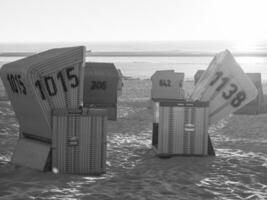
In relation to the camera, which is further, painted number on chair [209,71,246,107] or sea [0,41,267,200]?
painted number on chair [209,71,246,107]

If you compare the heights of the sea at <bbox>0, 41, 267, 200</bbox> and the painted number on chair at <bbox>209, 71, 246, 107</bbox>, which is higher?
the painted number on chair at <bbox>209, 71, 246, 107</bbox>

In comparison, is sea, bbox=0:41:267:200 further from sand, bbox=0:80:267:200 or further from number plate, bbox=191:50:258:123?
number plate, bbox=191:50:258:123

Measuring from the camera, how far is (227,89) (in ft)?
44.4

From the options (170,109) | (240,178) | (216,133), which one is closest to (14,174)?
(170,109)

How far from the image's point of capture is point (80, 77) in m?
10.7

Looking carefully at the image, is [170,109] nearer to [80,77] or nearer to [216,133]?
[80,77]

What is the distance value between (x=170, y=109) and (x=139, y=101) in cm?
1612

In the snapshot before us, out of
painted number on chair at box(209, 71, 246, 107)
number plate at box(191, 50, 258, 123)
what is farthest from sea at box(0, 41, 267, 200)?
painted number on chair at box(209, 71, 246, 107)

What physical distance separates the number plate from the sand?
1.34 metres

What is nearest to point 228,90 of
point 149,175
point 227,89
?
point 227,89

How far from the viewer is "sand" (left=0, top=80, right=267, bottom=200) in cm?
910

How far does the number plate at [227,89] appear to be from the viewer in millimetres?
13422

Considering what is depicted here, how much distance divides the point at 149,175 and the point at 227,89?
14.0ft

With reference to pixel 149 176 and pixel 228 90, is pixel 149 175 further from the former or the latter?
pixel 228 90
